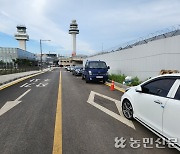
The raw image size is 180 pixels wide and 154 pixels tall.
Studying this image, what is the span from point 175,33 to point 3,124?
37.6 ft

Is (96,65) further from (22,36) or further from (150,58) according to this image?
(22,36)

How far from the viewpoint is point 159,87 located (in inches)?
182

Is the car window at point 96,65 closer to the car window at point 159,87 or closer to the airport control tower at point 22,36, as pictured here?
the car window at point 159,87

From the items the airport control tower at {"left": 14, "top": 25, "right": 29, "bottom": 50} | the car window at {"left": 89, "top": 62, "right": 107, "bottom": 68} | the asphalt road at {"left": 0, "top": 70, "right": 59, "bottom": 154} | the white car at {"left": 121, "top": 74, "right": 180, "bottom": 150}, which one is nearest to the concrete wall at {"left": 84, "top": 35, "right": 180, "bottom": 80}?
Result: the car window at {"left": 89, "top": 62, "right": 107, "bottom": 68}

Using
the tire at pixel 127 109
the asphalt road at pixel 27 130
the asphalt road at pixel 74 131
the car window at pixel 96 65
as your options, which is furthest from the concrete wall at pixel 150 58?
the asphalt road at pixel 27 130

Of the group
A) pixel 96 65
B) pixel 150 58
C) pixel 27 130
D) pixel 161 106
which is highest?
pixel 150 58

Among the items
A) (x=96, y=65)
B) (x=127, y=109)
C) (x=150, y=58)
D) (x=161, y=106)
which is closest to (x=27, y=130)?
(x=127, y=109)

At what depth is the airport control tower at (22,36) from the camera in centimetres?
14500

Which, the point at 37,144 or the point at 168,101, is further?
the point at 37,144

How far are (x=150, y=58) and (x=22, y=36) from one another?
14483 centimetres

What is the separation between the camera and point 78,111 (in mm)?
7207

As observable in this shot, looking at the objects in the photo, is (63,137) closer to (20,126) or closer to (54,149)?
(54,149)

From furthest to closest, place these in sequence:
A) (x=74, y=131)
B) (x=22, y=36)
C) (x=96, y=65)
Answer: (x=22, y=36) → (x=96, y=65) → (x=74, y=131)

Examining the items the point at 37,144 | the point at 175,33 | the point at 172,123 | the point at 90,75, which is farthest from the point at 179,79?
the point at 90,75
